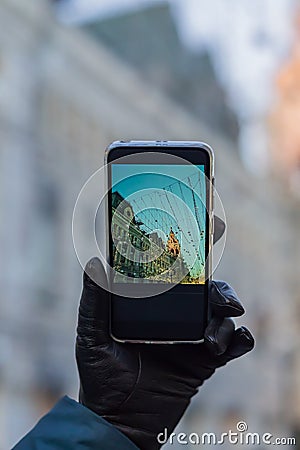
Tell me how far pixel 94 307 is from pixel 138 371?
5 cm

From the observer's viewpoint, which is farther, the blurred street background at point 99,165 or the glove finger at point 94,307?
the blurred street background at point 99,165

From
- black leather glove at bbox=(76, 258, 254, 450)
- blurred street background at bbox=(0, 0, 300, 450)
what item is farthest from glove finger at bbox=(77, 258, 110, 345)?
blurred street background at bbox=(0, 0, 300, 450)

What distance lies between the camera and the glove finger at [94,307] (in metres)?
0.37

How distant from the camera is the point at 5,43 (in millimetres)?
3318

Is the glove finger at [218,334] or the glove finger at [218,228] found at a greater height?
the glove finger at [218,228]

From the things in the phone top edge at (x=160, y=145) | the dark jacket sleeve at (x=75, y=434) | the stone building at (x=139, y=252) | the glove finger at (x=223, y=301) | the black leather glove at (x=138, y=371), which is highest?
the phone top edge at (x=160, y=145)

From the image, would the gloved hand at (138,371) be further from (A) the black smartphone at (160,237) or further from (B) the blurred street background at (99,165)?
(B) the blurred street background at (99,165)

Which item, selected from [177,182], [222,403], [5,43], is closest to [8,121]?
[5,43]

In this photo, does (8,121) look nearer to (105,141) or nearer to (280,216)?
(105,141)

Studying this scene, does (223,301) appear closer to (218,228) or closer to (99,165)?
(218,228)

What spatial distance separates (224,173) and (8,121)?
1143 millimetres

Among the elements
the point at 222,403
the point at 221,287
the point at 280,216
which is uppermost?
the point at 280,216

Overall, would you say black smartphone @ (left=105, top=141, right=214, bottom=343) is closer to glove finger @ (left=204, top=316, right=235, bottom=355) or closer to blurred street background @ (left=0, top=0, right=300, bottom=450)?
glove finger @ (left=204, top=316, right=235, bottom=355)

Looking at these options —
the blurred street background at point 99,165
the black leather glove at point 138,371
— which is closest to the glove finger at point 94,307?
the black leather glove at point 138,371
